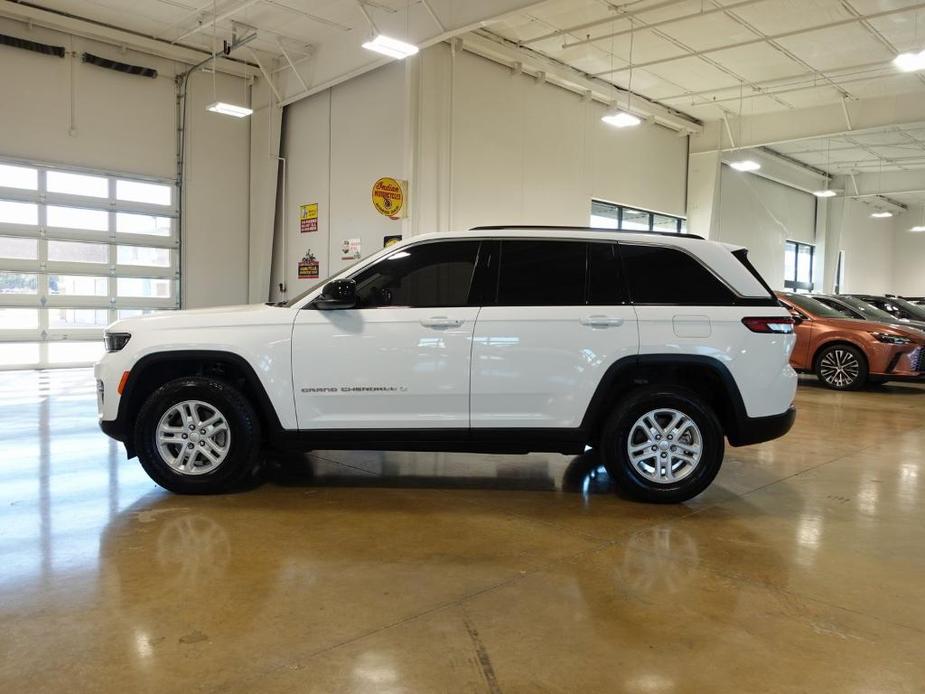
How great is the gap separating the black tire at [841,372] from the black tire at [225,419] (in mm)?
9025

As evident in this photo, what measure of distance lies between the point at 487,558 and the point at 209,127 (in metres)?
12.8

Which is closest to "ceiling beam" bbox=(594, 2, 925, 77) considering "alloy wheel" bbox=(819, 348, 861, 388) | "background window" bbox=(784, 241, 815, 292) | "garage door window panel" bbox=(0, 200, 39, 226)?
"alloy wheel" bbox=(819, 348, 861, 388)

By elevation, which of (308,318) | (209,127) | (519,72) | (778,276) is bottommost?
(308,318)

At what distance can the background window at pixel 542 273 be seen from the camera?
4.22 meters

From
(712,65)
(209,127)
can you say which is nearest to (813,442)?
(712,65)

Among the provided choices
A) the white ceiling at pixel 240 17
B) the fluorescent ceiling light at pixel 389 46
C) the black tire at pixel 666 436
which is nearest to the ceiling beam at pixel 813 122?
the white ceiling at pixel 240 17

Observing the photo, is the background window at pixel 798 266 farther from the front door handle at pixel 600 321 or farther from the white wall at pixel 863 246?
the front door handle at pixel 600 321

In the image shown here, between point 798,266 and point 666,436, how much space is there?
20.8m

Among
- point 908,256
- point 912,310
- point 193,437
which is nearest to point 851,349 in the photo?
point 912,310

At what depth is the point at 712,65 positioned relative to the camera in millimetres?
13180

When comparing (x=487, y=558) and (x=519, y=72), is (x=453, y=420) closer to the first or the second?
(x=487, y=558)

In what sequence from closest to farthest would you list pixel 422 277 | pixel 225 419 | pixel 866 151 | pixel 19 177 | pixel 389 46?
pixel 225 419 → pixel 422 277 → pixel 389 46 → pixel 19 177 → pixel 866 151

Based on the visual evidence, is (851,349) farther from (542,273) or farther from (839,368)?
(542,273)

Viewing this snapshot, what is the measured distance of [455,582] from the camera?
3041 mm
